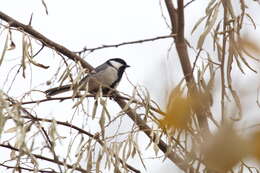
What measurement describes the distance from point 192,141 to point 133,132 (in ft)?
2.96

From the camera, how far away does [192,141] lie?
69 cm

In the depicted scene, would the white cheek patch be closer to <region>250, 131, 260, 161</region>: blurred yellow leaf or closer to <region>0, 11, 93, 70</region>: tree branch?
<region>0, 11, 93, 70</region>: tree branch

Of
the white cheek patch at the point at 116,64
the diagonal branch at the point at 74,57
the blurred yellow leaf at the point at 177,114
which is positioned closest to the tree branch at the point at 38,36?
the diagonal branch at the point at 74,57

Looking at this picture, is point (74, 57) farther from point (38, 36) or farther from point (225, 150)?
→ point (225, 150)

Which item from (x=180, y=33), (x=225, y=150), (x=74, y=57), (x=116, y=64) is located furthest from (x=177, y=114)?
(x=116, y=64)

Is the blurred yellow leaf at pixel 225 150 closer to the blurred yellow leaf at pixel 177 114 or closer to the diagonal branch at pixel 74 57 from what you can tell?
the blurred yellow leaf at pixel 177 114

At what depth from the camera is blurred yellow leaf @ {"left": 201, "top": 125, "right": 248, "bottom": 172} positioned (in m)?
0.47

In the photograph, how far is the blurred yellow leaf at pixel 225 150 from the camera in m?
0.47

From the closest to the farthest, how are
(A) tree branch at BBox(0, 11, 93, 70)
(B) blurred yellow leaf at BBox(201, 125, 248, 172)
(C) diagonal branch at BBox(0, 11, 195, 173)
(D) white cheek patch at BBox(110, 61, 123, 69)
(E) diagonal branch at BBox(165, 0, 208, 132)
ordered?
(B) blurred yellow leaf at BBox(201, 125, 248, 172), (E) diagonal branch at BBox(165, 0, 208, 132), (C) diagonal branch at BBox(0, 11, 195, 173), (A) tree branch at BBox(0, 11, 93, 70), (D) white cheek patch at BBox(110, 61, 123, 69)

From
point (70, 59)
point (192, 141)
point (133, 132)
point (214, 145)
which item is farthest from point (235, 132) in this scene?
point (70, 59)

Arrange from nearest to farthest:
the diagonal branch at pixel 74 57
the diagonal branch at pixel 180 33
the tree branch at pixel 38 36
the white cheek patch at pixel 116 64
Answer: the diagonal branch at pixel 180 33 → the diagonal branch at pixel 74 57 → the tree branch at pixel 38 36 → the white cheek patch at pixel 116 64

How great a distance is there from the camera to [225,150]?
0.47 meters

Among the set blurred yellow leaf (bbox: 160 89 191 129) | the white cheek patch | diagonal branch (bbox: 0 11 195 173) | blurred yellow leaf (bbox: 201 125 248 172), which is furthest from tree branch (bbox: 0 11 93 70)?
the white cheek patch

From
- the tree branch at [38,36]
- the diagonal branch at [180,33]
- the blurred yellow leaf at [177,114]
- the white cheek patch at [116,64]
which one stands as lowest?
the blurred yellow leaf at [177,114]
